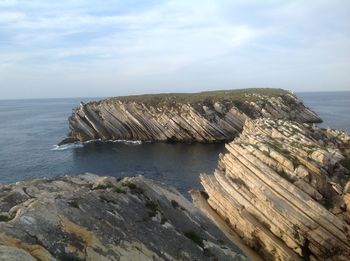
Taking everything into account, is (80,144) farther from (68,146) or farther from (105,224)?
(105,224)

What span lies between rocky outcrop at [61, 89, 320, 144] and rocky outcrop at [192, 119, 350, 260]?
58.1 meters

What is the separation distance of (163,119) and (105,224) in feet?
291

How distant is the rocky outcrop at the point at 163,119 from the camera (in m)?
99.7

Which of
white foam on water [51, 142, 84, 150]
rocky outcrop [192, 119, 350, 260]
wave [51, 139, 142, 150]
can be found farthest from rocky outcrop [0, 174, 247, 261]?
wave [51, 139, 142, 150]

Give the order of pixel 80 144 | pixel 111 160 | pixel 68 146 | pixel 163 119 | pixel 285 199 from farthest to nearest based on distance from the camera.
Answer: pixel 163 119 → pixel 80 144 → pixel 68 146 → pixel 111 160 → pixel 285 199

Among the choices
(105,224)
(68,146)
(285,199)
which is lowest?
(68,146)

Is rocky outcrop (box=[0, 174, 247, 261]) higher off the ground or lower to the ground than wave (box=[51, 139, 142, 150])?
higher

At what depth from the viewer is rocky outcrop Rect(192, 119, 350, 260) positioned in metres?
30.6

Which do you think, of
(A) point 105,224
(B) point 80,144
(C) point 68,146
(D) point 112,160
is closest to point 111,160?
(D) point 112,160

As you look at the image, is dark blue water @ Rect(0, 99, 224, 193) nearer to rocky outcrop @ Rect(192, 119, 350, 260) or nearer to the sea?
the sea

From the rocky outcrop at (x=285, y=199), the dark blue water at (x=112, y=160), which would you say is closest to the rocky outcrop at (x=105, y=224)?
the rocky outcrop at (x=285, y=199)

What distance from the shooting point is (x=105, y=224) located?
13.7m

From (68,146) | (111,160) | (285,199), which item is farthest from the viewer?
(68,146)

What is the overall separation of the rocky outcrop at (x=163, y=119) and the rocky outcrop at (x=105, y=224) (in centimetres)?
7953
